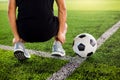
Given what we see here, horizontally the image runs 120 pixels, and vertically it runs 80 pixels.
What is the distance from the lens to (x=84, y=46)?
12.3ft

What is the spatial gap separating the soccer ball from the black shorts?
14.3 inches

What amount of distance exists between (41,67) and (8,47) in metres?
1.14

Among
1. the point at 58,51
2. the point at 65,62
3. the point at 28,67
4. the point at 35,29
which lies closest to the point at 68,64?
the point at 65,62

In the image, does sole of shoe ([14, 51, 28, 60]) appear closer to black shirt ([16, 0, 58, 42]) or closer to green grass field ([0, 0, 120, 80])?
green grass field ([0, 0, 120, 80])

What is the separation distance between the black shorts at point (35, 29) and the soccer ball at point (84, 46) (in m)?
0.36

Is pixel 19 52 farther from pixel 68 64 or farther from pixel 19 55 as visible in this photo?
pixel 68 64

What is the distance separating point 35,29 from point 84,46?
68cm

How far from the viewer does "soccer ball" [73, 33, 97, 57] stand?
12.1 feet

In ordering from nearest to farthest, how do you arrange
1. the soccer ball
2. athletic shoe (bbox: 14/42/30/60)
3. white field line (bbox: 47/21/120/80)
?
white field line (bbox: 47/21/120/80), athletic shoe (bbox: 14/42/30/60), the soccer ball

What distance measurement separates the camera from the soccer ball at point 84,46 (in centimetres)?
369

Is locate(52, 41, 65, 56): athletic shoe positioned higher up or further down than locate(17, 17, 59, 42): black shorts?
further down

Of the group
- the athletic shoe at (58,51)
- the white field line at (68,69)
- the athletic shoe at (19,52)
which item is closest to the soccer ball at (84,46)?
the white field line at (68,69)

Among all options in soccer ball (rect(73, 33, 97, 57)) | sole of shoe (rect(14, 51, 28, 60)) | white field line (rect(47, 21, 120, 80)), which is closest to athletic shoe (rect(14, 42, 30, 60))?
sole of shoe (rect(14, 51, 28, 60))

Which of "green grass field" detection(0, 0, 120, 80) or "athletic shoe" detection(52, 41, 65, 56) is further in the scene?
"athletic shoe" detection(52, 41, 65, 56)
